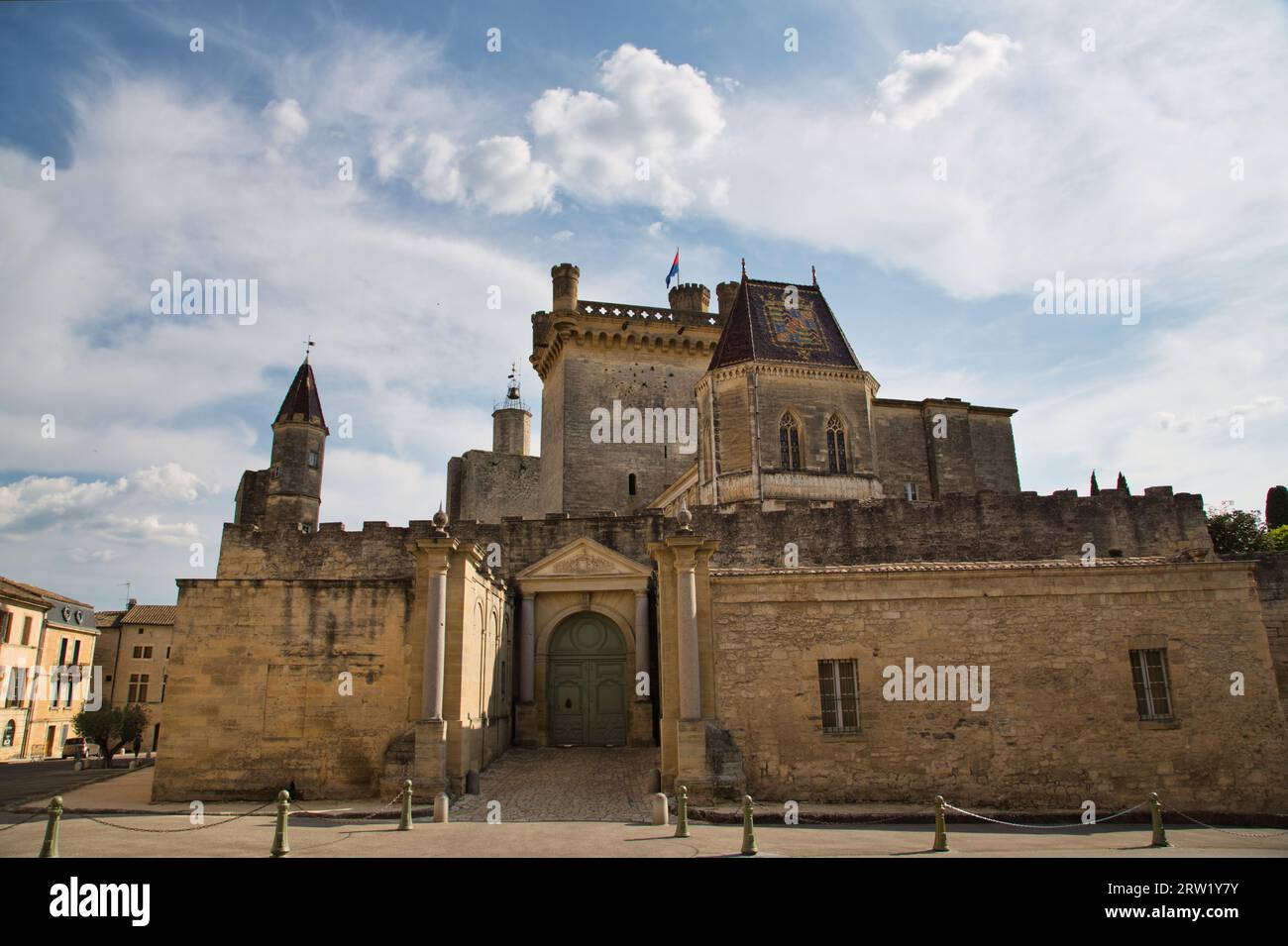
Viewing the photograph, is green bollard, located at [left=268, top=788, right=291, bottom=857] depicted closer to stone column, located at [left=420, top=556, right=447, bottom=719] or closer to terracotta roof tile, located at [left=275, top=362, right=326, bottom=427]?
stone column, located at [left=420, top=556, right=447, bottom=719]

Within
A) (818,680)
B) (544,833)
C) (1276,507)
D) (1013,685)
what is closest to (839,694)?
(818,680)

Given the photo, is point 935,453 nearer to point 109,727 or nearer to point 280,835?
point 280,835

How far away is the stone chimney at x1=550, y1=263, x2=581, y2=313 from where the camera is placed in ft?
120

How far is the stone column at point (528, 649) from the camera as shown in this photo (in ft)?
64.1

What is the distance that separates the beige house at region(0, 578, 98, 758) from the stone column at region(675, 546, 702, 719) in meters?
34.2

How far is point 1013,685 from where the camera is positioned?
45.3 feet

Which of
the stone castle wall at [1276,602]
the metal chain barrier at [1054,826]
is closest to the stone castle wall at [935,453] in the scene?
the stone castle wall at [1276,602]

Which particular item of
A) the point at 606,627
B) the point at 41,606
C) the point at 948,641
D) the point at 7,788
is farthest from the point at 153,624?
the point at 948,641

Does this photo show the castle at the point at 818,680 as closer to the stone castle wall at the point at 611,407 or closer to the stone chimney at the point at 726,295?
the stone castle wall at the point at 611,407

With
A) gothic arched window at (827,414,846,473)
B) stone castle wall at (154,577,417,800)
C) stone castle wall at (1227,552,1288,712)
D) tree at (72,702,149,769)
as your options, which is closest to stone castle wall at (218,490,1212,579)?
stone castle wall at (1227,552,1288,712)

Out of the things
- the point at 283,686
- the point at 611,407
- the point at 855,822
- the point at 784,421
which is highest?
the point at 611,407

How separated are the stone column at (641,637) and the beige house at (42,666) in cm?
3015

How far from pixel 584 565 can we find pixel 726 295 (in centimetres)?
2103
